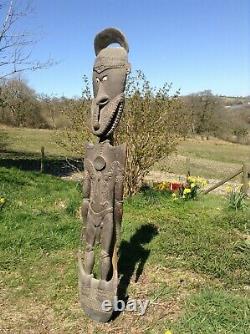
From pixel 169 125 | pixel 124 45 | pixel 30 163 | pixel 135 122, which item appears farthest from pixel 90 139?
pixel 30 163

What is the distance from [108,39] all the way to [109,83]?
60 centimetres

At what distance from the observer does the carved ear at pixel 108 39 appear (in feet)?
Result: 15.1

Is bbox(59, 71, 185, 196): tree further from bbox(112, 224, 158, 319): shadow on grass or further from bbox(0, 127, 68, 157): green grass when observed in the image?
bbox(0, 127, 68, 157): green grass

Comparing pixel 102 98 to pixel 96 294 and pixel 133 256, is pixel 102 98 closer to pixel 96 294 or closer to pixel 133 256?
pixel 96 294

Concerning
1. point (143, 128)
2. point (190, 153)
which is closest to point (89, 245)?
point (143, 128)

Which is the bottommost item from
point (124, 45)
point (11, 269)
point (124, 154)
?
point (11, 269)

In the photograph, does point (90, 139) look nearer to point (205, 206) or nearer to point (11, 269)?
point (205, 206)

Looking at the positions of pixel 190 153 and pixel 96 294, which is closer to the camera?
pixel 96 294

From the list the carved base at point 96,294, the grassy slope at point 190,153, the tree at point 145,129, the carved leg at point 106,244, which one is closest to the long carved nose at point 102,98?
the carved leg at point 106,244

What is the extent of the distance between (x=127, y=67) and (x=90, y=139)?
6.50 m

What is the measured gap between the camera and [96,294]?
186 inches

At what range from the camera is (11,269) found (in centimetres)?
614

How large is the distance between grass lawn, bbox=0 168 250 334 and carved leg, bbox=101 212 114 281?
0.66 metres

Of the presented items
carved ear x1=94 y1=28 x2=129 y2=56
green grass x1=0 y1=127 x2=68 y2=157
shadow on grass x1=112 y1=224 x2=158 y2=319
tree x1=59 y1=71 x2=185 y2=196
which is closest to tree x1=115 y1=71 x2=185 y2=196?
tree x1=59 y1=71 x2=185 y2=196
